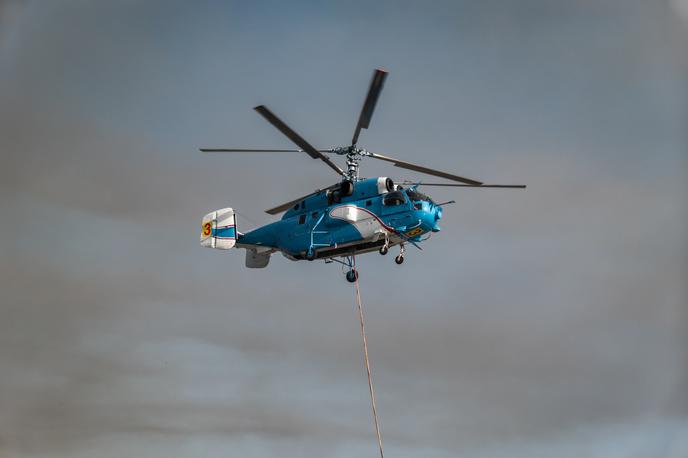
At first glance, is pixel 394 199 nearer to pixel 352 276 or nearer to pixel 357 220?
pixel 357 220

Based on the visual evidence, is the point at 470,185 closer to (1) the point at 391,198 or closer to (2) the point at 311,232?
(1) the point at 391,198

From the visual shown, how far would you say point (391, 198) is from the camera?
141ft

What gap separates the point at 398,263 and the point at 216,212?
10768 millimetres

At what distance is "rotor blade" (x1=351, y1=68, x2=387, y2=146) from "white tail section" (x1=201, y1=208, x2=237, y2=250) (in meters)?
9.25

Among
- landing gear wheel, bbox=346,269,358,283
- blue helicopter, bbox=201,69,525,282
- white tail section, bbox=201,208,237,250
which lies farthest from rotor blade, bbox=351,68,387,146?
white tail section, bbox=201,208,237,250

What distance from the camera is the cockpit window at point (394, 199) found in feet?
140

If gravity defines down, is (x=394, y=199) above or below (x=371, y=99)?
below

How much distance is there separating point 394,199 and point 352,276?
13.9ft

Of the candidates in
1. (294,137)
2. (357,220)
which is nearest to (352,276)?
(357,220)

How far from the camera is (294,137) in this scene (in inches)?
1628

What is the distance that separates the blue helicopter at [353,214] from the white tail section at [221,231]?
2.02 metres

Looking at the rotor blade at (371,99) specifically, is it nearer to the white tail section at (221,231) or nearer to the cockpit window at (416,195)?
the cockpit window at (416,195)

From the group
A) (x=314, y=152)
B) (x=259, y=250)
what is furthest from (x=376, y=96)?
(x=259, y=250)

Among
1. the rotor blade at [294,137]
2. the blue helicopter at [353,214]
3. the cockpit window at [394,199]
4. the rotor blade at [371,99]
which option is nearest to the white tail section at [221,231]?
the blue helicopter at [353,214]
